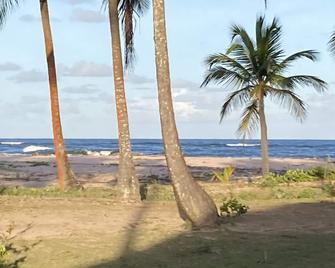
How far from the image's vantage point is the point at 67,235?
29.0 feet

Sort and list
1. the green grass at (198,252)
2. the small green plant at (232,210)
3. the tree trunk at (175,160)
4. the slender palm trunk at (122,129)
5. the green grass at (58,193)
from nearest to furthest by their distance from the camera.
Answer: the green grass at (198,252), the tree trunk at (175,160), the small green plant at (232,210), the slender palm trunk at (122,129), the green grass at (58,193)

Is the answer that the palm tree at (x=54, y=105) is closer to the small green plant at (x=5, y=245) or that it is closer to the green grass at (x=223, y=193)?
the green grass at (x=223, y=193)

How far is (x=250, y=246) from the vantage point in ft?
26.0

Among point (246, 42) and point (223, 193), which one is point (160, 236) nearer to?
point (223, 193)

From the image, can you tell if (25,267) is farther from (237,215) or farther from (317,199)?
(317,199)

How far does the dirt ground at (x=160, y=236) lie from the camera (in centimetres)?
721

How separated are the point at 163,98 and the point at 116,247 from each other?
256 cm

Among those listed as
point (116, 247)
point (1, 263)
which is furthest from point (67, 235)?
point (1, 263)

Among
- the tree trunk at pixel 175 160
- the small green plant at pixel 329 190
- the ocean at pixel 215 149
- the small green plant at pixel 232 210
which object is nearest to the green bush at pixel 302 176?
the small green plant at pixel 329 190

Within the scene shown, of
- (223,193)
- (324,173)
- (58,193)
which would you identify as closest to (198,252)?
(58,193)

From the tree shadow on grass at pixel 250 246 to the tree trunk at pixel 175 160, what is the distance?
1.28 feet

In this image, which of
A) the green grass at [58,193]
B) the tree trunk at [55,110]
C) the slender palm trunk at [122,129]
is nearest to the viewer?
Answer: the slender palm trunk at [122,129]

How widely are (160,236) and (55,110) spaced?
21.2 feet

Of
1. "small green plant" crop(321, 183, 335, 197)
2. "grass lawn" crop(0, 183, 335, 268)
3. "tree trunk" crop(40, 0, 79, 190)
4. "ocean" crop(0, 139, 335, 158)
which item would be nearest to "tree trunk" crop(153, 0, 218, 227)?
"grass lawn" crop(0, 183, 335, 268)
